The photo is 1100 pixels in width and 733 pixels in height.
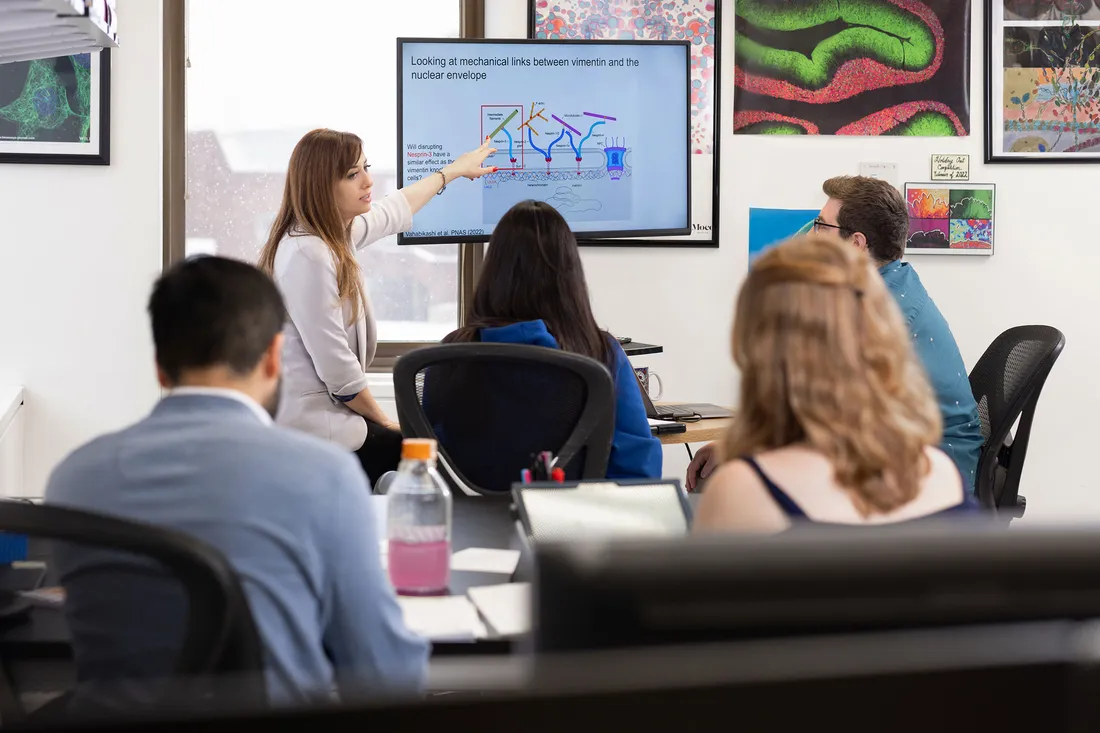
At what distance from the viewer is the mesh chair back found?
59.1 inches

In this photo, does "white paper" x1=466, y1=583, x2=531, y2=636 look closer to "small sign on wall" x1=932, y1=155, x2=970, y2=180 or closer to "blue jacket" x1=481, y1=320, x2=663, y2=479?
"blue jacket" x1=481, y1=320, x2=663, y2=479

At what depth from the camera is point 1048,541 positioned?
1.30 feet

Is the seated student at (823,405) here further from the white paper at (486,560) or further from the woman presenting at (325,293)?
the woman presenting at (325,293)

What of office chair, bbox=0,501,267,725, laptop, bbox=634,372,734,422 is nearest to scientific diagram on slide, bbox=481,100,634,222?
laptop, bbox=634,372,734,422

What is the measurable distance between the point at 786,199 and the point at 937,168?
55 centimetres

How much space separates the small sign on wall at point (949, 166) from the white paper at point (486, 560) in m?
2.92

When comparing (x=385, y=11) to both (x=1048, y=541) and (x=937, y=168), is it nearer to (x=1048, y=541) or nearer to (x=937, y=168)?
(x=937, y=168)

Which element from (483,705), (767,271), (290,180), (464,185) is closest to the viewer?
(483,705)

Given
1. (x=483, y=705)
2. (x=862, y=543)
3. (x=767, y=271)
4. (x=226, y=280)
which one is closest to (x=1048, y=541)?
(x=862, y=543)

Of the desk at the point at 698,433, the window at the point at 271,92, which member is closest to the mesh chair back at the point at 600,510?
the desk at the point at 698,433

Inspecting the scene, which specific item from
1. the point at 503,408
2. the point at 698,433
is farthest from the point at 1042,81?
the point at 503,408

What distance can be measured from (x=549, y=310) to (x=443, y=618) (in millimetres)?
1097

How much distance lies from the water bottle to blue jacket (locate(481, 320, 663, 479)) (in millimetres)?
713

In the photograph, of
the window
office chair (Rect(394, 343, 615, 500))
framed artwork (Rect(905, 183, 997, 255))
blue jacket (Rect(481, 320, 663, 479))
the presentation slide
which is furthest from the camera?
framed artwork (Rect(905, 183, 997, 255))
